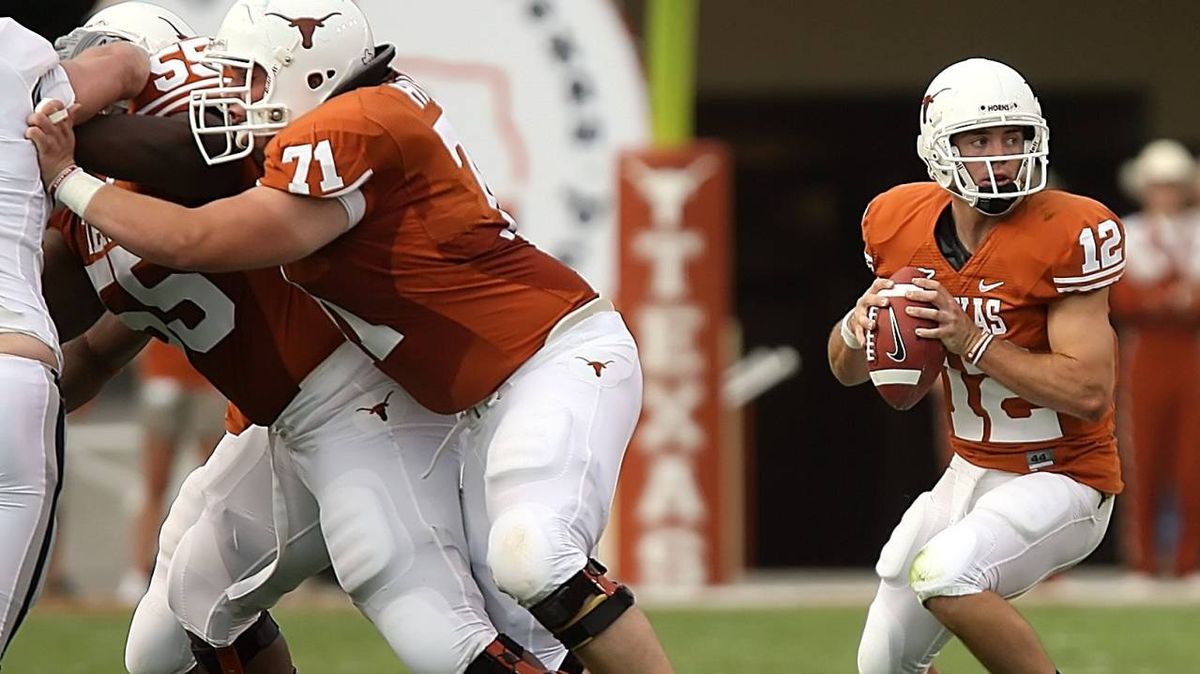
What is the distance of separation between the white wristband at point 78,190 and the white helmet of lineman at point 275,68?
0.25 meters

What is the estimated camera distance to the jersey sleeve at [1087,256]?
441 cm

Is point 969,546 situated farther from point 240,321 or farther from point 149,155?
point 149,155

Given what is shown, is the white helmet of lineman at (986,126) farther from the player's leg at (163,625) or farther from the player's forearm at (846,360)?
the player's leg at (163,625)

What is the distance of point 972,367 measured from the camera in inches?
176

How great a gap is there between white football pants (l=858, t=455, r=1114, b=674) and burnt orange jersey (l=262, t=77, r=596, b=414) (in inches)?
33.8

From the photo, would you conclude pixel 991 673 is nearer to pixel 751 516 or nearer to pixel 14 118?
pixel 14 118

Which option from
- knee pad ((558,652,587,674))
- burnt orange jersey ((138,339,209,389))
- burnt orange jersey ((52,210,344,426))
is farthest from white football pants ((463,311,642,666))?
burnt orange jersey ((138,339,209,389))

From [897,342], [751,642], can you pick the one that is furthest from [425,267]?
[751,642]

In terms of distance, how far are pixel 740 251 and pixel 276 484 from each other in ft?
22.5

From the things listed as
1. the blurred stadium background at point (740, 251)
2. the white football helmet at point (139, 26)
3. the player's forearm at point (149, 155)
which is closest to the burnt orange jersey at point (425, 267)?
the player's forearm at point (149, 155)

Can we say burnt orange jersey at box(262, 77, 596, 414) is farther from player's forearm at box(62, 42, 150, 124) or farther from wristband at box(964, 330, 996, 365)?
wristband at box(964, 330, 996, 365)

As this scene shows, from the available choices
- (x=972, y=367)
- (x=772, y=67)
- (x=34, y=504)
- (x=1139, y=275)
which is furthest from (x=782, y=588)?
(x=34, y=504)

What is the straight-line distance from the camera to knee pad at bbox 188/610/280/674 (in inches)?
185

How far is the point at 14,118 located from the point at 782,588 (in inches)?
218
